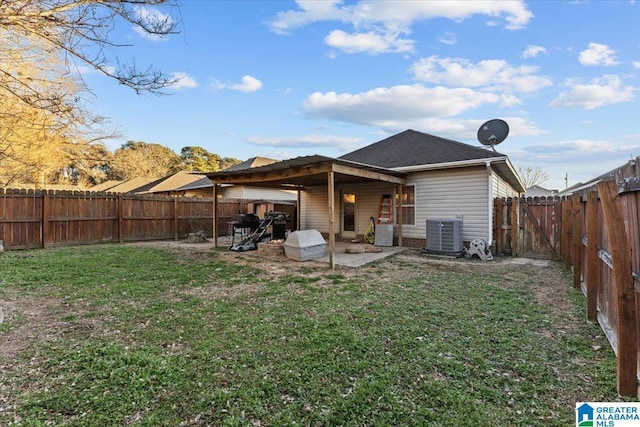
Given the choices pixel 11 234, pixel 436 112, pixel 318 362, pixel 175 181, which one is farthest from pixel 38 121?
pixel 175 181

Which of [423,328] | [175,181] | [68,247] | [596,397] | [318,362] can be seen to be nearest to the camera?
[596,397]

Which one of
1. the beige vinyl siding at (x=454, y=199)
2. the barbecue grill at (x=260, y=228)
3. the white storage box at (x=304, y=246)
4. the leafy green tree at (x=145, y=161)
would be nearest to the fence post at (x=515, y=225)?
the beige vinyl siding at (x=454, y=199)

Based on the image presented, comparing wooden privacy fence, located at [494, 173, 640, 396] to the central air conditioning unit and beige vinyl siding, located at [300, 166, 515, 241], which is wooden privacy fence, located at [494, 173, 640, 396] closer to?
beige vinyl siding, located at [300, 166, 515, 241]

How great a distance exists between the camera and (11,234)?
339 inches

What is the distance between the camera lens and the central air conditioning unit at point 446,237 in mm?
8295

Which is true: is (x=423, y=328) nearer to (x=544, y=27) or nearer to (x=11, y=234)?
(x=544, y=27)

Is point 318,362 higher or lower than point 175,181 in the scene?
lower

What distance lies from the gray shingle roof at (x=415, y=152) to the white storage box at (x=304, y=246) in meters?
3.90

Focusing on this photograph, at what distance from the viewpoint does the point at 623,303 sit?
7.07 ft

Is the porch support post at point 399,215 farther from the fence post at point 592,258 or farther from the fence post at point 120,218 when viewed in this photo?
the fence post at point 120,218

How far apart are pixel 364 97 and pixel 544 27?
8025mm

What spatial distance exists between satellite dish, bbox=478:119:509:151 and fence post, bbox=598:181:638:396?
862cm

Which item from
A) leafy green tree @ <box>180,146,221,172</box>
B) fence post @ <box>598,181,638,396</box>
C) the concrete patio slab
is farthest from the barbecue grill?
leafy green tree @ <box>180,146,221,172</box>

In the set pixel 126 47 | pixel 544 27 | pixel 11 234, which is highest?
pixel 544 27
